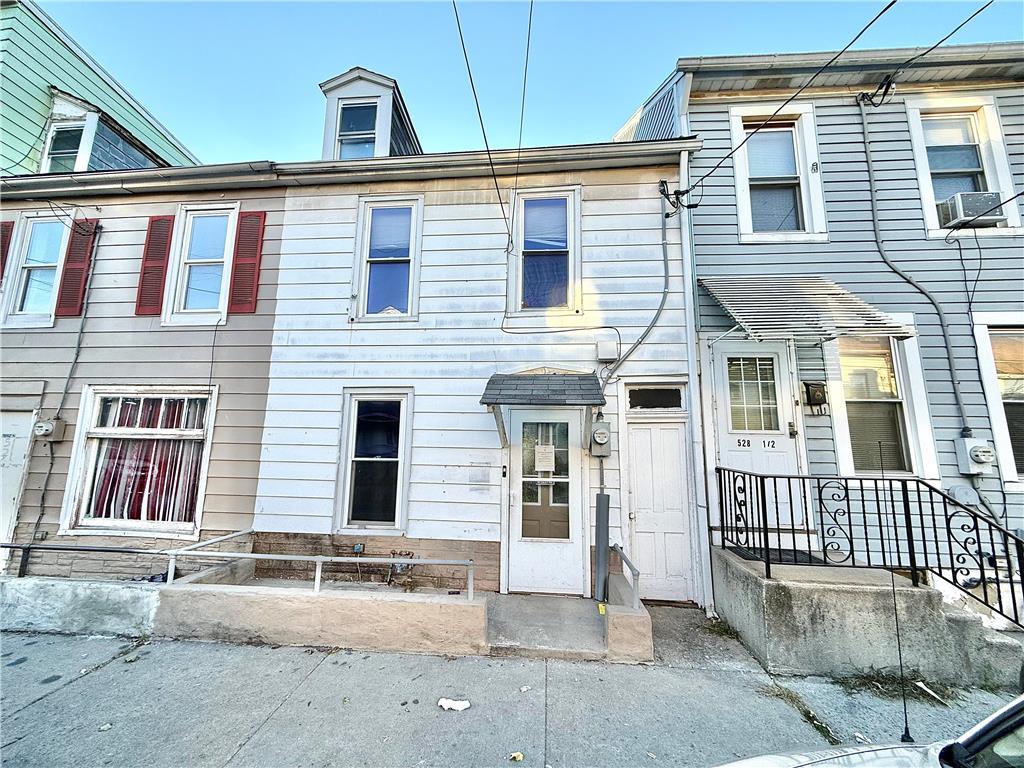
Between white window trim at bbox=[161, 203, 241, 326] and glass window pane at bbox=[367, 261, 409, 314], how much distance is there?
2028mm

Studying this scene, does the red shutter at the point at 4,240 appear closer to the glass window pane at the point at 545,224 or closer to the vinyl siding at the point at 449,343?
the vinyl siding at the point at 449,343

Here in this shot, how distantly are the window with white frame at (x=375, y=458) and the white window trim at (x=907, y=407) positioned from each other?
5.20 metres

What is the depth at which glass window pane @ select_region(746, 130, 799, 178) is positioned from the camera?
18.3 ft

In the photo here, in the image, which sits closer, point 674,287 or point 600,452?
point 600,452

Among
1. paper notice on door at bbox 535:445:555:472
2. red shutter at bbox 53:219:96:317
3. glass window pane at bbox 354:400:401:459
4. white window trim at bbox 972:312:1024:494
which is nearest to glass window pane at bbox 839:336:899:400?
white window trim at bbox 972:312:1024:494

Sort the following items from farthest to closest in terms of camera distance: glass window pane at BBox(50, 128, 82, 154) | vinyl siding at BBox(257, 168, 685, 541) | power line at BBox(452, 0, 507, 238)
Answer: glass window pane at BBox(50, 128, 82, 154)
vinyl siding at BBox(257, 168, 685, 541)
power line at BBox(452, 0, 507, 238)

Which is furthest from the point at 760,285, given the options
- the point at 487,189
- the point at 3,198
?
the point at 3,198

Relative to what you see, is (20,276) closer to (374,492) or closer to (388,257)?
(388,257)

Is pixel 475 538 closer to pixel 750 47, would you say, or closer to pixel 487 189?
pixel 487 189

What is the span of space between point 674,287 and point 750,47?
3405 mm

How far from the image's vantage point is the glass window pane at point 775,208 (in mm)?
5473

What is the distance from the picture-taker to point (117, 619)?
12.9ft

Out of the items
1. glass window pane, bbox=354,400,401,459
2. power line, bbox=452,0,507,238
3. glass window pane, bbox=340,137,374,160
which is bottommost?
glass window pane, bbox=354,400,401,459

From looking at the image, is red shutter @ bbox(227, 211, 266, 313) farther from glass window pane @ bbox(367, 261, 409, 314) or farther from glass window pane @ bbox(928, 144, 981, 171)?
glass window pane @ bbox(928, 144, 981, 171)
